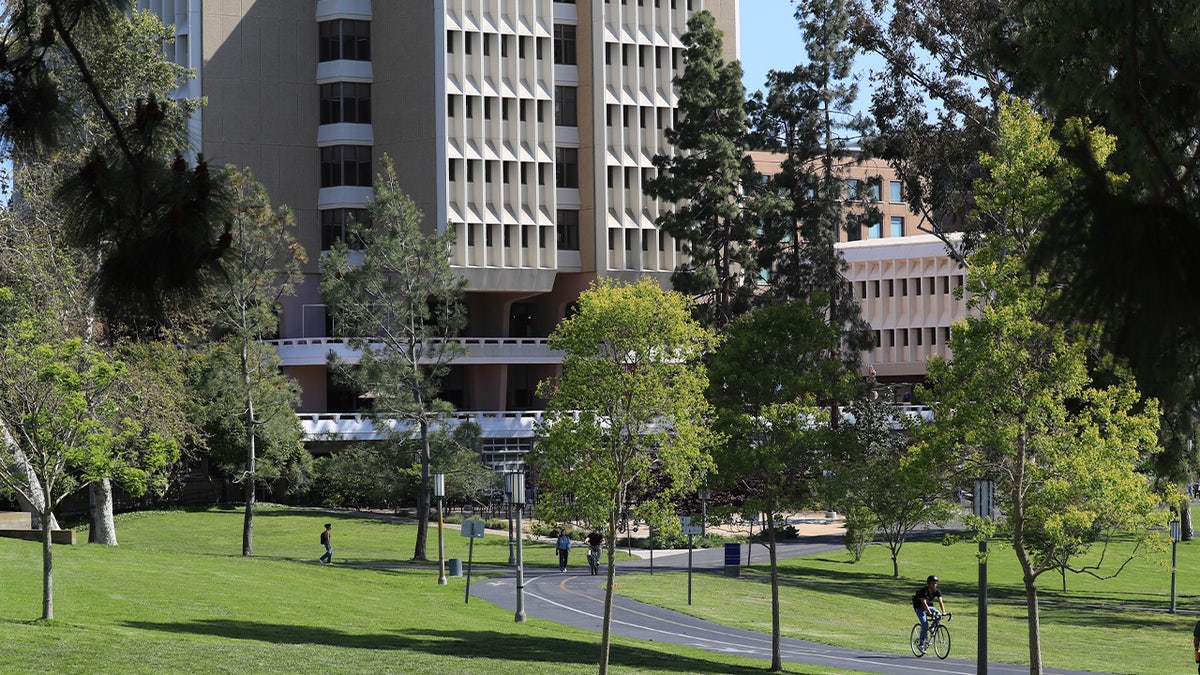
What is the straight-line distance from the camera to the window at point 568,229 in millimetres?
89625

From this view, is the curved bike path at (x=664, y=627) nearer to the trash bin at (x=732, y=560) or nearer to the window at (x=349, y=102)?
the trash bin at (x=732, y=560)

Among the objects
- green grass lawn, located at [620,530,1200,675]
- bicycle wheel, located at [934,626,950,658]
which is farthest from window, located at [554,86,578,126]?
bicycle wheel, located at [934,626,950,658]

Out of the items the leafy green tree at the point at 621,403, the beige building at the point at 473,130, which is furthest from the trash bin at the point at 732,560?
the beige building at the point at 473,130

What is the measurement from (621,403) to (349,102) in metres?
61.5

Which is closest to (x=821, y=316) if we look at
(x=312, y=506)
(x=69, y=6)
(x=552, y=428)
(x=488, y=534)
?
(x=552, y=428)

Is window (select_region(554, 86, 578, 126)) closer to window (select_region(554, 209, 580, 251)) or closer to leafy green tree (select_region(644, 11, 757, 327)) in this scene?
window (select_region(554, 209, 580, 251))

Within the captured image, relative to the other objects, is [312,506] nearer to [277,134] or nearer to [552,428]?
[277,134]

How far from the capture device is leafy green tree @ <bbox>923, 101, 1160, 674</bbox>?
25.0m

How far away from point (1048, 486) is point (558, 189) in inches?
2599

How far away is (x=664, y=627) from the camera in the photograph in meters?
38.2

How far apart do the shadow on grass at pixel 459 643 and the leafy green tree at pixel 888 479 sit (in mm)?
5425

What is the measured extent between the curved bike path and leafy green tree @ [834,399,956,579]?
3202 mm

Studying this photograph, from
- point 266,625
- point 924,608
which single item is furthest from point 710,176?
point 266,625

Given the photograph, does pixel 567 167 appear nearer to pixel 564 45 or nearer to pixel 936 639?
Result: pixel 564 45
